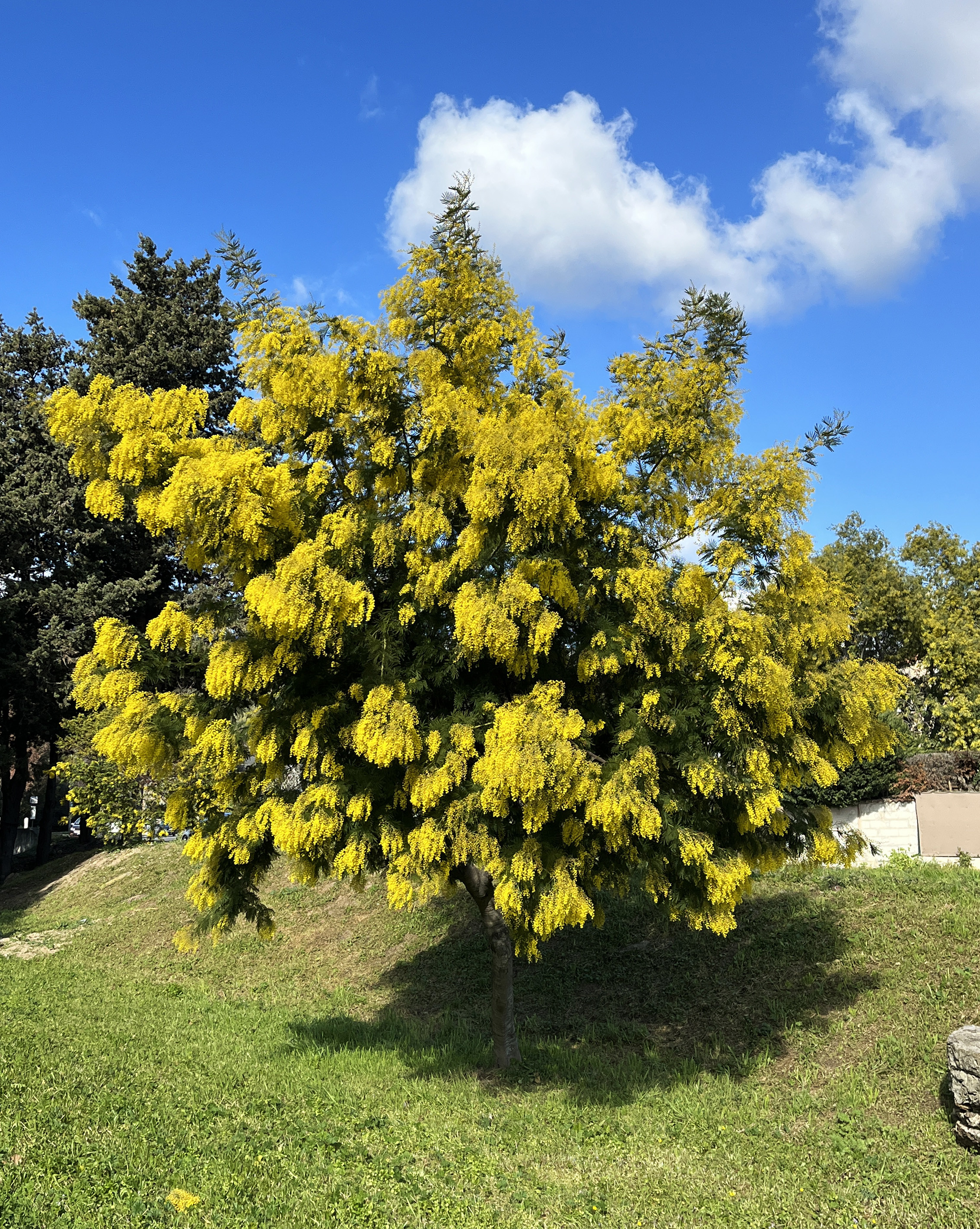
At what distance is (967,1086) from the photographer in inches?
293

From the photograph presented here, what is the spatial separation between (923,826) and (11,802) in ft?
88.1

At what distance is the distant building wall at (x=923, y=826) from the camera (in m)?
17.3

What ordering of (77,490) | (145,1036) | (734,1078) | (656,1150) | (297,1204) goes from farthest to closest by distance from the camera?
(77,490) → (145,1036) → (734,1078) → (656,1150) → (297,1204)

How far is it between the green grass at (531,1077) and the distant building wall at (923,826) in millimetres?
2470

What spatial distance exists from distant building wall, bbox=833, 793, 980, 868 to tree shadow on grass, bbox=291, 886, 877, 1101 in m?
4.79

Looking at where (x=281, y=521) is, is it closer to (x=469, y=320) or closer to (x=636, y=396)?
(x=469, y=320)

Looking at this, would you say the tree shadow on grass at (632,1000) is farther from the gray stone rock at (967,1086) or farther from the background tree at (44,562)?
the background tree at (44,562)

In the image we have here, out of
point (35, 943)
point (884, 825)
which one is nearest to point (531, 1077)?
point (884, 825)

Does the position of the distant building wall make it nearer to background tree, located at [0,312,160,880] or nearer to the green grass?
the green grass

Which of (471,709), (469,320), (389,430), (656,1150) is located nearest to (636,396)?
(469,320)

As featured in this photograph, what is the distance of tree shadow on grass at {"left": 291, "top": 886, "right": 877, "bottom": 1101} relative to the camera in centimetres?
1036

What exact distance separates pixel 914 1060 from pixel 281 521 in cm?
805

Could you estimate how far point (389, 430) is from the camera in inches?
354

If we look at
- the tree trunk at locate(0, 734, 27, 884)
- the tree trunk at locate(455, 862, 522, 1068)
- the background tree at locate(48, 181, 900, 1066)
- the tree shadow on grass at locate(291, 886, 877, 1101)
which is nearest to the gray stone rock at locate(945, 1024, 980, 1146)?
the background tree at locate(48, 181, 900, 1066)
